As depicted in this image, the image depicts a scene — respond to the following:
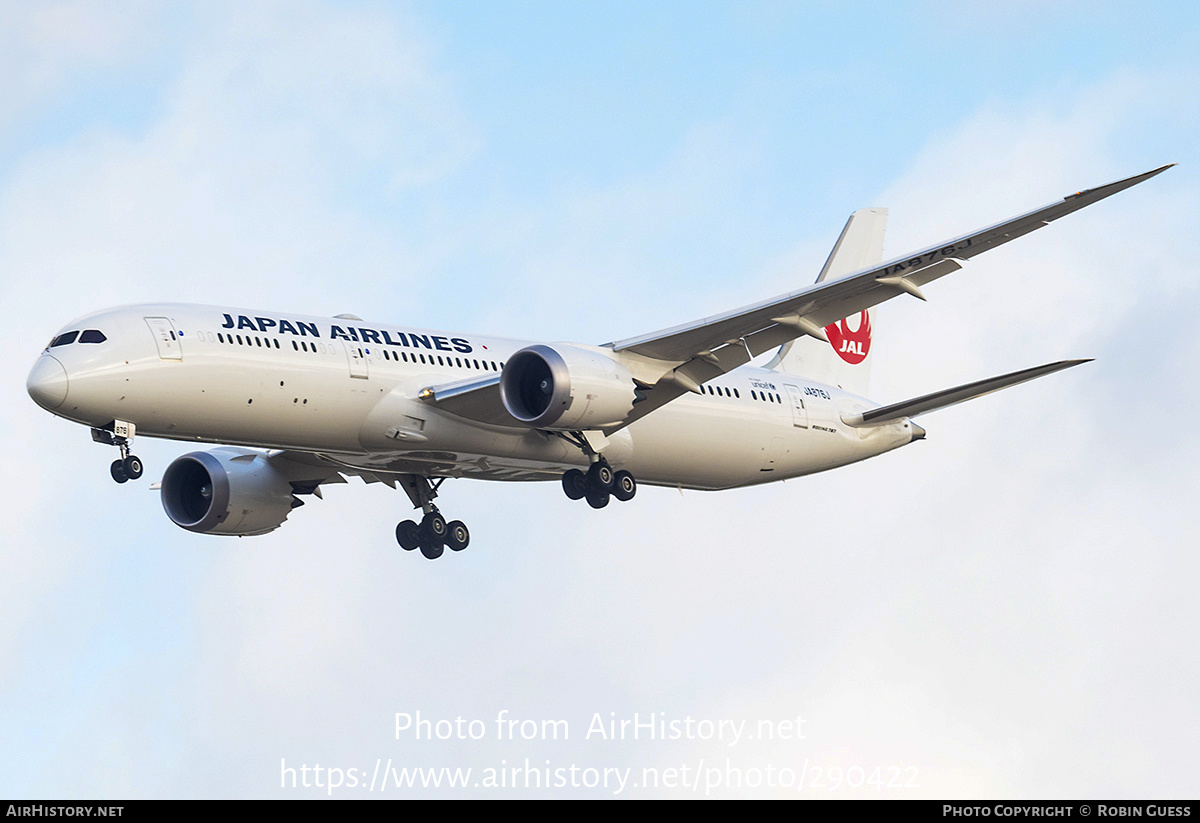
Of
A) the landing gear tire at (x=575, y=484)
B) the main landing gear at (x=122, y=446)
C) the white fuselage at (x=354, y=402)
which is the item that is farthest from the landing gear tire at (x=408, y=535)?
the main landing gear at (x=122, y=446)

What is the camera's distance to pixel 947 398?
4106 cm

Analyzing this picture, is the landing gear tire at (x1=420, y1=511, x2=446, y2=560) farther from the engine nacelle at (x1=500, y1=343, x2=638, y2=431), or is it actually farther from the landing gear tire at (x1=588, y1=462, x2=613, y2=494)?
the engine nacelle at (x1=500, y1=343, x2=638, y2=431)

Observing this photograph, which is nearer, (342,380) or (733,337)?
(342,380)

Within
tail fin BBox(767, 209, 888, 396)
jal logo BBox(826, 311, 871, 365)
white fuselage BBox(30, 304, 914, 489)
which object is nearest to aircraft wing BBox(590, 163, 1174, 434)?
white fuselage BBox(30, 304, 914, 489)

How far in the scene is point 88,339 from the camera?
33.5 m

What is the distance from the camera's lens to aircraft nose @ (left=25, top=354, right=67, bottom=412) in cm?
3281

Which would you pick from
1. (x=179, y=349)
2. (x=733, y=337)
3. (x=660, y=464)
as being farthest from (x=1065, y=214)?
(x=179, y=349)

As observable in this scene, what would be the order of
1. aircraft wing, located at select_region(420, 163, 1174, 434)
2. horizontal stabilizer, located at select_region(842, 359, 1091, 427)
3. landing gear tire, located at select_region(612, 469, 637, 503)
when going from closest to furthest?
aircraft wing, located at select_region(420, 163, 1174, 434) → horizontal stabilizer, located at select_region(842, 359, 1091, 427) → landing gear tire, located at select_region(612, 469, 637, 503)

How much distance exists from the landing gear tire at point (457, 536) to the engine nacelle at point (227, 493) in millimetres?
3987

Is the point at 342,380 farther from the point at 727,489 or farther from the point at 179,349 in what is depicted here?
Result: the point at 727,489

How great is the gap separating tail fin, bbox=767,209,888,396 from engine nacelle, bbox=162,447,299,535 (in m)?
14.7

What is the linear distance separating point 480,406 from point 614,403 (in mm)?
2954

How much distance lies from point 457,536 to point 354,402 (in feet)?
27.0

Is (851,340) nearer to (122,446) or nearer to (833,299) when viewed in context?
(833,299)
